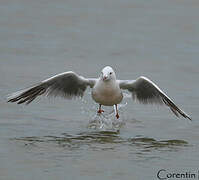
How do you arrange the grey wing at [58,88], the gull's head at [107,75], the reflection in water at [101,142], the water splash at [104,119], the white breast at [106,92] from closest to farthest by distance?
the reflection in water at [101,142]
the gull's head at [107,75]
the white breast at [106,92]
the grey wing at [58,88]
the water splash at [104,119]

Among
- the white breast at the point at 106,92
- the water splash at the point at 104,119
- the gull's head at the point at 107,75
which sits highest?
the gull's head at the point at 107,75

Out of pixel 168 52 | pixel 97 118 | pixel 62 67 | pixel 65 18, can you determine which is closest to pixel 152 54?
pixel 168 52

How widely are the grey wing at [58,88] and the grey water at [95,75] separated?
0.33 metres

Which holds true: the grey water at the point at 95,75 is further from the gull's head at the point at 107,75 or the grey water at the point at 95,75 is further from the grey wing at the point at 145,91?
the gull's head at the point at 107,75

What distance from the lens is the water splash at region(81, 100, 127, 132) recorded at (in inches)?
465

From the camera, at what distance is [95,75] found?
15.4 metres

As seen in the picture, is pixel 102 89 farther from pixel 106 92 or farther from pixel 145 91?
pixel 145 91

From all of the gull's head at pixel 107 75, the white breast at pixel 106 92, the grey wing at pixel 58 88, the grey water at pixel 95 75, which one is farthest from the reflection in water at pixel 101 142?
the grey wing at pixel 58 88

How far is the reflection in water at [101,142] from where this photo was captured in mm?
10148

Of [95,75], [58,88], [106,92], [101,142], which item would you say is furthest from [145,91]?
[95,75]

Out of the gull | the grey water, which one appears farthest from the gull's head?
the grey water

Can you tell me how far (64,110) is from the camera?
12703 mm

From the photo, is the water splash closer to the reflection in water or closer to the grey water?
the grey water

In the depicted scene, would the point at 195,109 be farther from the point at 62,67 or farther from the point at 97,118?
the point at 62,67
